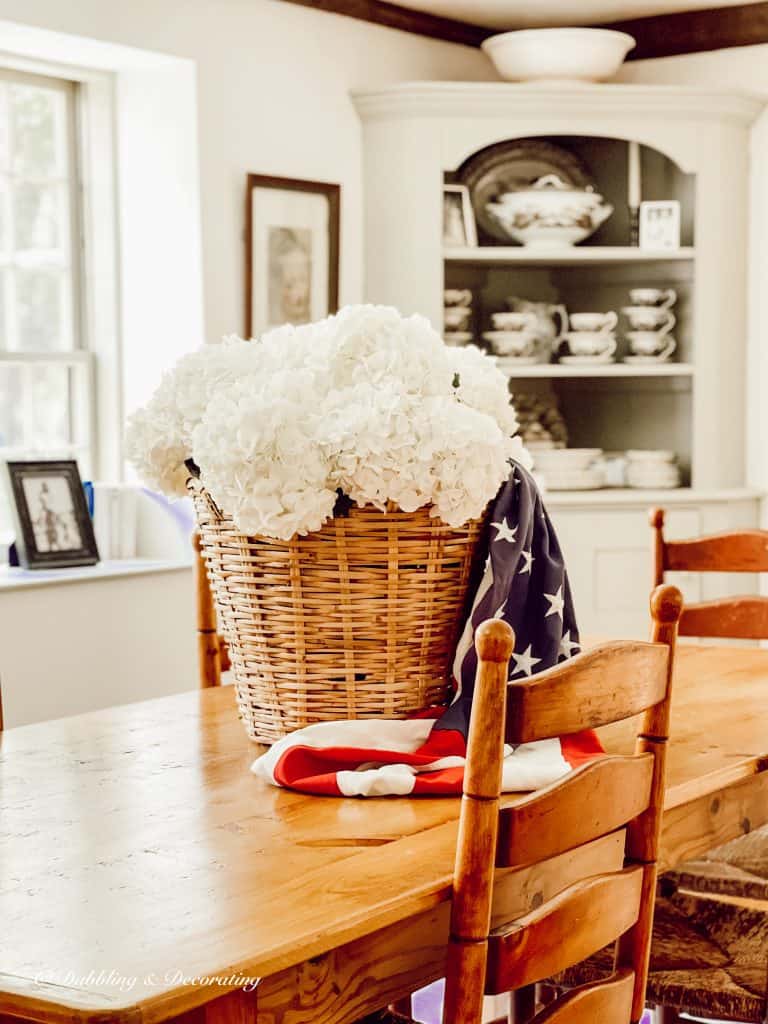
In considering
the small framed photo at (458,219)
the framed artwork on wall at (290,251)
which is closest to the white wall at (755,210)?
the small framed photo at (458,219)

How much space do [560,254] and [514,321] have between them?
25 cm

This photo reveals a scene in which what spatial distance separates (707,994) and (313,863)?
0.77 m

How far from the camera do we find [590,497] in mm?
4539

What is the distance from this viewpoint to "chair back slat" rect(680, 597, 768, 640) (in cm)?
288

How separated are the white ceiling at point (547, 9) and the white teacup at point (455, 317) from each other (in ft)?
2.96

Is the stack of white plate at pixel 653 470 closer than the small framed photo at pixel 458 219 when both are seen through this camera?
No

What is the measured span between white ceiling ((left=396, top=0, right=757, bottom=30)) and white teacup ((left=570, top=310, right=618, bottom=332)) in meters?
0.93

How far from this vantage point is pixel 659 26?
477cm

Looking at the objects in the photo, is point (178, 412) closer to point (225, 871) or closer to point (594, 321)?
point (225, 871)

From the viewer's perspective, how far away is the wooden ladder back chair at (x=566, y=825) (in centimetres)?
139

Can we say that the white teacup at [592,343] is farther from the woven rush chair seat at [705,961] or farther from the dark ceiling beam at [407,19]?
the woven rush chair seat at [705,961]

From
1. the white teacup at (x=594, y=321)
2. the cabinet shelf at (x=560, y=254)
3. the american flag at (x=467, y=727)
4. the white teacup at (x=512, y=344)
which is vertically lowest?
the american flag at (x=467, y=727)

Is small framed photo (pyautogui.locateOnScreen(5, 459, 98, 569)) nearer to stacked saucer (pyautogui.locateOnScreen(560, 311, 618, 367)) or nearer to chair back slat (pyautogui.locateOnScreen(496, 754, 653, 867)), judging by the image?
stacked saucer (pyautogui.locateOnScreen(560, 311, 618, 367))

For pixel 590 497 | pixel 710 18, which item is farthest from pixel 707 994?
pixel 710 18
